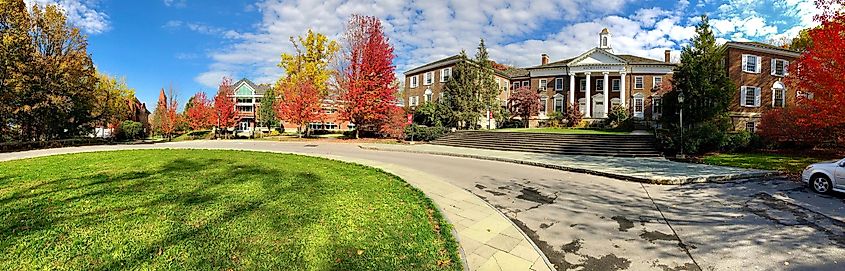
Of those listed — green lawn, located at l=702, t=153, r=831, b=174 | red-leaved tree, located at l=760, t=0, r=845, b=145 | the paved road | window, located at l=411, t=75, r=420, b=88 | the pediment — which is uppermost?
the pediment

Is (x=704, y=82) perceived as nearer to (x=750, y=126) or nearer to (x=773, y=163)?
(x=773, y=163)

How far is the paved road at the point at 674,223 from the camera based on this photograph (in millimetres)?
4594

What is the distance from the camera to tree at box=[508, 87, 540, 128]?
38.5m

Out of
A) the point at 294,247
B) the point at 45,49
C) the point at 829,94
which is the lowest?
the point at 294,247

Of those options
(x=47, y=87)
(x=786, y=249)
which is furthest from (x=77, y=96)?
(x=786, y=249)

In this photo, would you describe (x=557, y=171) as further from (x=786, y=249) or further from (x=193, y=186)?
(x=193, y=186)

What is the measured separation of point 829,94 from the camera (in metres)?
13.4

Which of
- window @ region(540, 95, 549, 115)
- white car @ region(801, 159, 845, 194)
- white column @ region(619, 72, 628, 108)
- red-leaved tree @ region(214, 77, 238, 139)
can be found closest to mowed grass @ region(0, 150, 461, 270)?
white car @ region(801, 159, 845, 194)

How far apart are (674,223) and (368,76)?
82.3ft

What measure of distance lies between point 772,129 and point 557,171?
49.0ft

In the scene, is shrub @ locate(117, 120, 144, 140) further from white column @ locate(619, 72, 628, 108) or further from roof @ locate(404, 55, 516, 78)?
white column @ locate(619, 72, 628, 108)

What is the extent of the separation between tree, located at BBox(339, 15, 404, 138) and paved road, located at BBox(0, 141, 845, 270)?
762 inches

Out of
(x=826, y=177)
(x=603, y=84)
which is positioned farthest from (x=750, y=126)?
(x=826, y=177)

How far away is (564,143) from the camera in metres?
22.5
